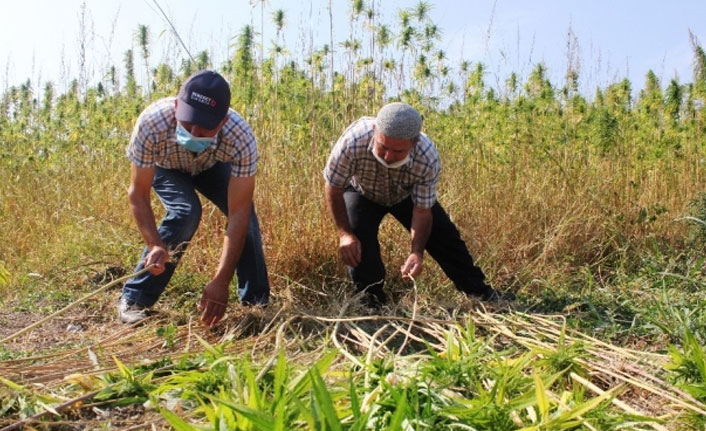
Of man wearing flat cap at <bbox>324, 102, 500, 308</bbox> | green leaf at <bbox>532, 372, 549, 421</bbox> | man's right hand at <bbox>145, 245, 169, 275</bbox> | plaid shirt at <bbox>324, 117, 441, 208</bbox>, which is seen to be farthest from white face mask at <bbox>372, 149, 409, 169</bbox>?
green leaf at <bbox>532, 372, 549, 421</bbox>

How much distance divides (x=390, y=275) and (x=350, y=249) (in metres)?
0.68

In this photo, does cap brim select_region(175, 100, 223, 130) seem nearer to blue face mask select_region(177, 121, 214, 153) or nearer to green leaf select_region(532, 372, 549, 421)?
blue face mask select_region(177, 121, 214, 153)

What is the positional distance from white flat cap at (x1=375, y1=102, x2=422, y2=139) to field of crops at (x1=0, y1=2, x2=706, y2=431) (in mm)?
803

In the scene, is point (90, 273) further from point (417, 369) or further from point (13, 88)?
point (13, 88)

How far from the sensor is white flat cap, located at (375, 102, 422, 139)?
3.22m

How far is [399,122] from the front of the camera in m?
3.22

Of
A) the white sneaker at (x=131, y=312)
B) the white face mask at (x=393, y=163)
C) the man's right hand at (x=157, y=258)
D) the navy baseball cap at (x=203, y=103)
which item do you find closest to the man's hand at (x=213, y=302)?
A: the man's right hand at (x=157, y=258)

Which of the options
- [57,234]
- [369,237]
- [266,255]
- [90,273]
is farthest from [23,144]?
[369,237]

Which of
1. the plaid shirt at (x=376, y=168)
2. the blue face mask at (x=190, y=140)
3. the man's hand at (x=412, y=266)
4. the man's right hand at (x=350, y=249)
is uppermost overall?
the blue face mask at (x=190, y=140)

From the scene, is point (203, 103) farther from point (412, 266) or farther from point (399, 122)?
point (412, 266)

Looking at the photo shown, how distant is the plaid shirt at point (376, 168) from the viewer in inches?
140

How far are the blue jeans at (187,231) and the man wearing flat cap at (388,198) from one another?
43cm

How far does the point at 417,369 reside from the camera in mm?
1975

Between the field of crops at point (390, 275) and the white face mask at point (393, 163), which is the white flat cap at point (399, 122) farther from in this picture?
the field of crops at point (390, 275)
